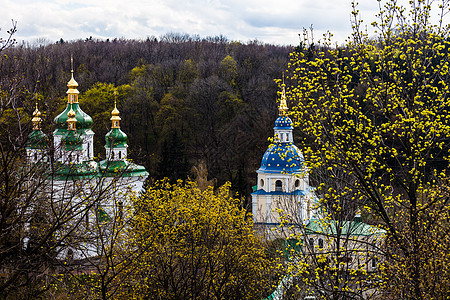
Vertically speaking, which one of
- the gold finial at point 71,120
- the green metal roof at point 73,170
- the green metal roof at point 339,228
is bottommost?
the green metal roof at point 339,228

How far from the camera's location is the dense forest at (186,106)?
4412cm

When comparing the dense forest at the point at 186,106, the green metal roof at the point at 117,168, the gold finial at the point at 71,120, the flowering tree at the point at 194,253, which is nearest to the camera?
the green metal roof at the point at 117,168

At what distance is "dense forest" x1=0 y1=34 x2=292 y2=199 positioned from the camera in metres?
44.1

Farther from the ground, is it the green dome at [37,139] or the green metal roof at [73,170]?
the green dome at [37,139]

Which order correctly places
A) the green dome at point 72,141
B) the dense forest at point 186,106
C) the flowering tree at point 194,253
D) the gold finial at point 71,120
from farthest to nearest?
the dense forest at point 186,106, the gold finial at point 71,120, the flowering tree at point 194,253, the green dome at point 72,141

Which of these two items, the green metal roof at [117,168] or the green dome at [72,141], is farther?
the green dome at [72,141]

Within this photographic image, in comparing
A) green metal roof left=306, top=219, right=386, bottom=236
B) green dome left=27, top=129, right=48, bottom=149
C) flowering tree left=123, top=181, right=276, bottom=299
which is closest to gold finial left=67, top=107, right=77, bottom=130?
flowering tree left=123, top=181, right=276, bottom=299

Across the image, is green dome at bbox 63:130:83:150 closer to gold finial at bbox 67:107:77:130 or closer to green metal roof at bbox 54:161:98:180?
green metal roof at bbox 54:161:98:180

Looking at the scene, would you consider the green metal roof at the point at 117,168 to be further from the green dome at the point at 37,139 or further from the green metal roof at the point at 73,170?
the green dome at the point at 37,139

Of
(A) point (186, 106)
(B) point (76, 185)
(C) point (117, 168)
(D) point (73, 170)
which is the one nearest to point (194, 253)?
(C) point (117, 168)

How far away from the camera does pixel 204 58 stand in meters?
70.9

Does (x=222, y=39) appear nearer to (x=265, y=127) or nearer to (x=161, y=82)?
(x=161, y=82)

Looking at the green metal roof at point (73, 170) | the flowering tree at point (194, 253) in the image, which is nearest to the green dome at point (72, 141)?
the green metal roof at point (73, 170)

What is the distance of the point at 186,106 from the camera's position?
5197 centimetres
